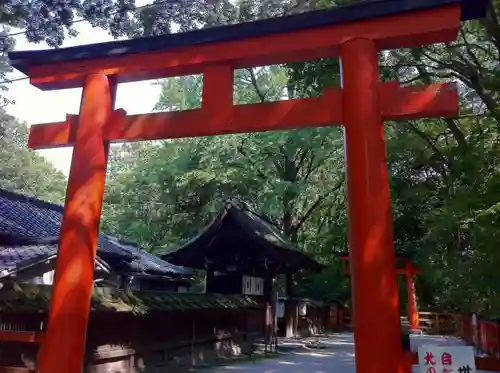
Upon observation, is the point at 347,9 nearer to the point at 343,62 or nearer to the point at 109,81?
the point at 343,62

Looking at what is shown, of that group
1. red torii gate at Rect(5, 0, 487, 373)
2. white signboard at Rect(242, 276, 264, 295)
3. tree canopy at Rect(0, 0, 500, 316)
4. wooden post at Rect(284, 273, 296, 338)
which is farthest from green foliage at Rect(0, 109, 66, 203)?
red torii gate at Rect(5, 0, 487, 373)

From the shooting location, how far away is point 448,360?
3508 mm

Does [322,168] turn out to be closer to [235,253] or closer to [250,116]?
[235,253]

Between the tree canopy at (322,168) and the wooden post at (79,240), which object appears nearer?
the wooden post at (79,240)

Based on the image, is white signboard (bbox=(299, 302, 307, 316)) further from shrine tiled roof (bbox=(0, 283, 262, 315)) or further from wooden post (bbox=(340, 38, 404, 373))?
wooden post (bbox=(340, 38, 404, 373))

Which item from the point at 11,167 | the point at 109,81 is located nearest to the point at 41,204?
the point at 109,81

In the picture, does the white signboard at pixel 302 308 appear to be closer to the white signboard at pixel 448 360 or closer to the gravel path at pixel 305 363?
the gravel path at pixel 305 363

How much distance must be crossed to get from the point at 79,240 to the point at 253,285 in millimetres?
10706

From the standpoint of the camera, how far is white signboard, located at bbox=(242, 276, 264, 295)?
14352 millimetres

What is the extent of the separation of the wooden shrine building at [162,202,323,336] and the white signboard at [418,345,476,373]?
10093 millimetres

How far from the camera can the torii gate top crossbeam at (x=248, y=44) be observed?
169 inches

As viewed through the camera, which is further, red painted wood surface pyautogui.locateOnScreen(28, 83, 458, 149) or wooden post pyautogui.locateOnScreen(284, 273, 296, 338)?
wooden post pyautogui.locateOnScreen(284, 273, 296, 338)

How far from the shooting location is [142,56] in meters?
5.12

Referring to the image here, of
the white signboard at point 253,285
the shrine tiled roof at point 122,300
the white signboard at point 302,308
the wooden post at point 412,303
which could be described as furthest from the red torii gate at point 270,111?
the wooden post at point 412,303
